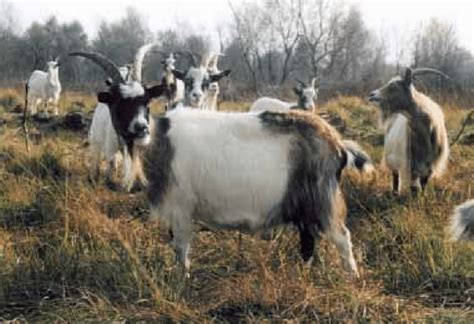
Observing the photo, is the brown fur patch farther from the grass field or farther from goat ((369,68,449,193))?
goat ((369,68,449,193))

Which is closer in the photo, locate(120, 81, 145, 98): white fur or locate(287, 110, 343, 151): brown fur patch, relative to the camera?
locate(287, 110, 343, 151): brown fur patch

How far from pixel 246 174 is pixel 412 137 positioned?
3.80 meters

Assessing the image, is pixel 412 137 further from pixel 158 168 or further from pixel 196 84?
pixel 158 168

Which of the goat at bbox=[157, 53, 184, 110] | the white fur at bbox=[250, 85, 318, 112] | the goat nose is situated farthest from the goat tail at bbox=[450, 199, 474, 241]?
the goat at bbox=[157, 53, 184, 110]

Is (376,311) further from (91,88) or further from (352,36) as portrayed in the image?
(352,36)

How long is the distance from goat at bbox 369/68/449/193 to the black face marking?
3730 mm

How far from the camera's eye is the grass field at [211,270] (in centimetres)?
424

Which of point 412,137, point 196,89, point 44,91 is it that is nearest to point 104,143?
point 196,89

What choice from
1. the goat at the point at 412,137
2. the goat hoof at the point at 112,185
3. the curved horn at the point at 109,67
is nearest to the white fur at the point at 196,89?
the goat hoof at the point at 112,185

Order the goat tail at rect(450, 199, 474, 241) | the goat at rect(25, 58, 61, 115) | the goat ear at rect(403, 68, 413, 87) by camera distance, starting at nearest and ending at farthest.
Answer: the goat tail at rect(450, 199, 474, 241), the goat ear at rect(403, 68, 413, 87), the goat at rect(25, 58, 61, 115)

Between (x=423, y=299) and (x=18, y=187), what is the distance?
4.25 m

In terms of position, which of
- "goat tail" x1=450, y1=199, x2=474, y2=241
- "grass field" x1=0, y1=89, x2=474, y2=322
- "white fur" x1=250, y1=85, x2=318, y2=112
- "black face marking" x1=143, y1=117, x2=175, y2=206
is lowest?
"grass field" x1=0, y1=89, x2=474, y2=322

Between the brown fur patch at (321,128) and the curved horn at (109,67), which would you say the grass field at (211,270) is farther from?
the curved horn at (109,67)

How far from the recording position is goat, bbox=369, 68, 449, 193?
8031 millimetres
